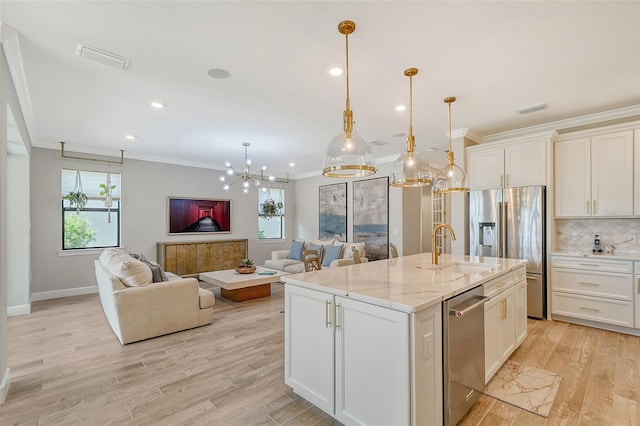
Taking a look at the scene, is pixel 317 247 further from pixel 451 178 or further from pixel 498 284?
pixel 498 284

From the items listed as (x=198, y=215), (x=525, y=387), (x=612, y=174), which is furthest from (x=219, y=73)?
(x=198, y=215)

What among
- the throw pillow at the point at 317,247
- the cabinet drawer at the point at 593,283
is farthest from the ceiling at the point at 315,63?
the throw pillow at the point at 317,247

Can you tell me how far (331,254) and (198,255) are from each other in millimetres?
2967

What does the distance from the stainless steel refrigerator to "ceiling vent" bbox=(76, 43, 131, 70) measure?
4.68 meters

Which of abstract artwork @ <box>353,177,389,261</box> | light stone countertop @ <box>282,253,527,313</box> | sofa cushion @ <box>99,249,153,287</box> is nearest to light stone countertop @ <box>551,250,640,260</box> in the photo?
light stone countertop @ <box>282,253,527,313</box>

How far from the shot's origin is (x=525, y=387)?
247 cm

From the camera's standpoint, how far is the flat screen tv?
6766 millimetres

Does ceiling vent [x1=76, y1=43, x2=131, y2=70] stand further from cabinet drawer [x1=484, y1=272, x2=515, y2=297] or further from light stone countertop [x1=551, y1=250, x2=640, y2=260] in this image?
light stone countertop [x1=551, y1=250, x2=640, y2=260]

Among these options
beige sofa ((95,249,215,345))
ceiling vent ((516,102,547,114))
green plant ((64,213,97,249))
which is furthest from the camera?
green plant ((64,213,97,249))

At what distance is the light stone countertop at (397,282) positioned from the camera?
5.76 ft

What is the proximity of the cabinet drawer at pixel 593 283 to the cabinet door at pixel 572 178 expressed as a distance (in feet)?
2.59

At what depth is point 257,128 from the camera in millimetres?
4496

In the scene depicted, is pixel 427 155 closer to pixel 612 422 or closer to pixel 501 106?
pixel 501 106

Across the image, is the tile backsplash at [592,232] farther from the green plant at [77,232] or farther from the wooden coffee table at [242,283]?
the green plant at [77,232]
